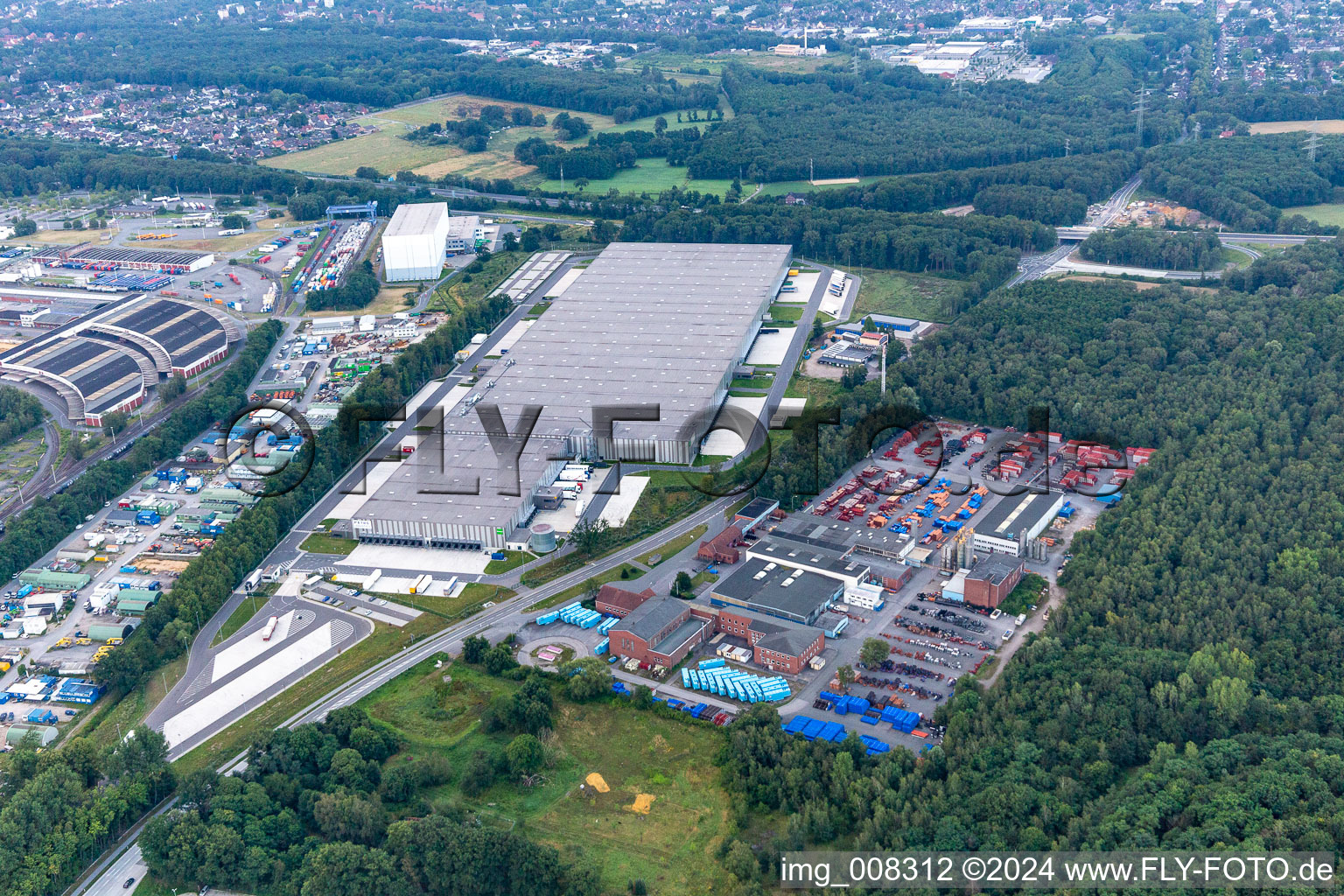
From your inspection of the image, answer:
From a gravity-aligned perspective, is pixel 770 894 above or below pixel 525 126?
below

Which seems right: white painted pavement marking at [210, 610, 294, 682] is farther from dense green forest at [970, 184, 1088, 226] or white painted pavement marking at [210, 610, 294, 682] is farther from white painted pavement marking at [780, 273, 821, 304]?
dense green forest at [970, 184, 1088, 226]

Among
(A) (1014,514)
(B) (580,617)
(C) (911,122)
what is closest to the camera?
(B) (580,617)

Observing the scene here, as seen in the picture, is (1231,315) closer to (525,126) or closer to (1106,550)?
(1106,550)

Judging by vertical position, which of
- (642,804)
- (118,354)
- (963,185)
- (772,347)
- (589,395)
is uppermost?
(963,185)

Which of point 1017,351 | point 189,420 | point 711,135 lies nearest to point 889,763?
point 1017,351

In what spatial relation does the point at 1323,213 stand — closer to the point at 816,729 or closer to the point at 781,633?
the point at 781,633

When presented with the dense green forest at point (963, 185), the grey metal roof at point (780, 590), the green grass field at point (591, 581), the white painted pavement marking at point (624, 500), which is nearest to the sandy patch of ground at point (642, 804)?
the grey metal roof at point (780, 590)

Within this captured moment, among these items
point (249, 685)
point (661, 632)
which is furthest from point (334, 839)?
point (661, 632)
